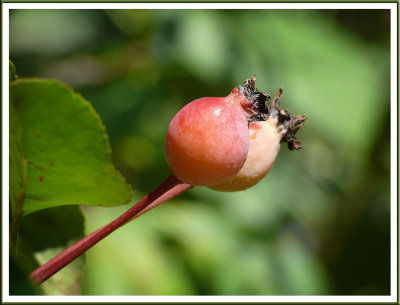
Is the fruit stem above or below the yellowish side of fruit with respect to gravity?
below

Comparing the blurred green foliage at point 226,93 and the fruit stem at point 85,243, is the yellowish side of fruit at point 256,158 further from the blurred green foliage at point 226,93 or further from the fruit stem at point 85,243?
the blurred green foliage at point 226,93

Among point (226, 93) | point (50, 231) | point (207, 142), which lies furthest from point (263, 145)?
point (226, 93)

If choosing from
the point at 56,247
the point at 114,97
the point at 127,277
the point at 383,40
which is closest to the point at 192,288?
the point at 127,277

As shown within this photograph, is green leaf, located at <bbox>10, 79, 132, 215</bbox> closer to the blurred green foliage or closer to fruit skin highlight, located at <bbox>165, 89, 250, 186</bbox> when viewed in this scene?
fruit skin highlight, located at <bbox>165, 89, 250, 186</bbox>

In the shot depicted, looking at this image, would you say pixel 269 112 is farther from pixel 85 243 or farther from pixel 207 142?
pixel 85 243

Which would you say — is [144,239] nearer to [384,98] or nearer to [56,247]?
[56,247]

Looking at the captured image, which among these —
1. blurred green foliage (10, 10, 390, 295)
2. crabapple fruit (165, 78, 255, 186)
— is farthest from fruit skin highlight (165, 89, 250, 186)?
blurred green foliage (10, 10, 390, 295)
